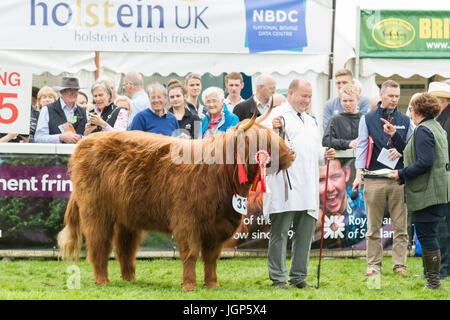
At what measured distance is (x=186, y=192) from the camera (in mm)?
6387

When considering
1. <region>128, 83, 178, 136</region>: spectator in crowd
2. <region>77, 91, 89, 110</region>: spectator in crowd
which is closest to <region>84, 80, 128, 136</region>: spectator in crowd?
<region>128, 83, 178, 136</region>: spectator in crowd

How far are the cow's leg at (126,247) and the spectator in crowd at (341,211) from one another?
2.79m

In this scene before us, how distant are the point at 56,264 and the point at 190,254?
2.64m

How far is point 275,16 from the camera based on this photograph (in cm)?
1120

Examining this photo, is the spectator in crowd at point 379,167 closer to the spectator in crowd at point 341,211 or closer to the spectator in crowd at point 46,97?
the spectator in crowd at point 341,211

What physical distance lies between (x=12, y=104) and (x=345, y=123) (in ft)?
14.4

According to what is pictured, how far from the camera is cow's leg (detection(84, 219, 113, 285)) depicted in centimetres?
682

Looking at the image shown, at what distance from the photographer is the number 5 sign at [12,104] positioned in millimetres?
8484

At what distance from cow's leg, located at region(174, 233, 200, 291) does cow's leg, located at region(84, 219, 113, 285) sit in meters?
0.88

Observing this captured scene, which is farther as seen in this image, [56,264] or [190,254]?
[56,264]

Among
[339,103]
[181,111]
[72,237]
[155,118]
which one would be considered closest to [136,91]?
[181,111]

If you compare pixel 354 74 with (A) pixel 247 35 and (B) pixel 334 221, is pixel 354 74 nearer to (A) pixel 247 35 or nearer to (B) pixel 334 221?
(A) pixel 247 35

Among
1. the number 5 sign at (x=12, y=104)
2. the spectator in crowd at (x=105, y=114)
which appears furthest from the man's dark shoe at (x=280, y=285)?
the number 5 sign at (x=12, y=104)

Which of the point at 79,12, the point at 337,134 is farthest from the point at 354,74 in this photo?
the point at 79,12
